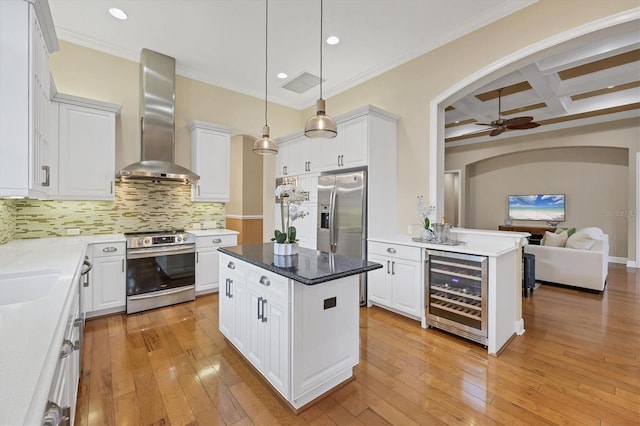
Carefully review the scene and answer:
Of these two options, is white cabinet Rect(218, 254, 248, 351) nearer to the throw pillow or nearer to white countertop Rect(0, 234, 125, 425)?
white countertop Rect(0, 234, 125, 425)

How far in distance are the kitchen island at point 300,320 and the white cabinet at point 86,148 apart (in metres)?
2.46

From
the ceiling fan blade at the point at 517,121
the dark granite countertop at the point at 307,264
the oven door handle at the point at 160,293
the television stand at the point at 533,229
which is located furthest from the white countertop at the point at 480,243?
the television stand at the point at 533,229

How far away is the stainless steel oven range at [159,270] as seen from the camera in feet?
11.7

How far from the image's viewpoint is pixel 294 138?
5.02 meters

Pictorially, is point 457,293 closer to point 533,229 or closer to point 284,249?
point 284,249

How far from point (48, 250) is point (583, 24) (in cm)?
→ 535

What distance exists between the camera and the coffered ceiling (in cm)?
338

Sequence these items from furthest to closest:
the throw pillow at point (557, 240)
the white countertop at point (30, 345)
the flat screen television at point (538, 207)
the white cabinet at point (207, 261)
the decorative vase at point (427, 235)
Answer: the flat screen television at point (538, 207) → the throw pillow at point (557, 240) → the white cabinet at point (207, 261) → the decorative vase at point (427, 235) → the white countertop at point (30, 345)

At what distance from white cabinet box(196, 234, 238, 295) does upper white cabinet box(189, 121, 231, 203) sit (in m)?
0.68

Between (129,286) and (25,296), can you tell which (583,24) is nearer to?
(25,296)

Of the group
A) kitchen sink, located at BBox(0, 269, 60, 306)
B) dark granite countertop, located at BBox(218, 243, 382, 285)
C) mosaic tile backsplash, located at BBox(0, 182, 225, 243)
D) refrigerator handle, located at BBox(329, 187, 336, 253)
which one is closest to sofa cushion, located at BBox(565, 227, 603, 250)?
refrigerator handle, located at BBox(329, 187, 336, 253)

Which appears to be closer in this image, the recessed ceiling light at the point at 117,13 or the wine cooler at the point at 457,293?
the wine cooler at the point at 457,293

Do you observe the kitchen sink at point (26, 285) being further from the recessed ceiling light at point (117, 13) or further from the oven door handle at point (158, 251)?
the recessed ceiling light at point (117, 13)

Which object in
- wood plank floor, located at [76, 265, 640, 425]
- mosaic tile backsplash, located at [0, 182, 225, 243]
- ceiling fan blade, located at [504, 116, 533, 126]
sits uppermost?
ceiling fan blade, located at [504, 116, 533, 126]
